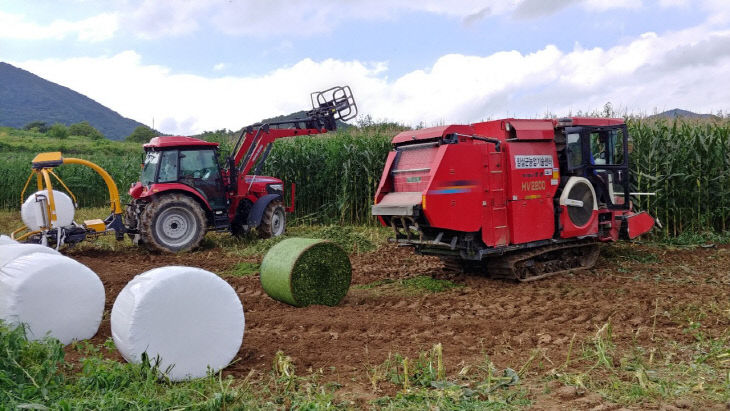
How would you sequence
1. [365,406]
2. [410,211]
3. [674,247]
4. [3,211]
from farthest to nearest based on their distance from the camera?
[3,211] < [674,247] < [410,211] < [365,406]

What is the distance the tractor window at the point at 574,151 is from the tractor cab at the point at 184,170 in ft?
23.6

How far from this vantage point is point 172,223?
12.2 metres

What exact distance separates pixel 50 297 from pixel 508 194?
5.88 meters

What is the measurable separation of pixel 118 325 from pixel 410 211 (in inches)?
171

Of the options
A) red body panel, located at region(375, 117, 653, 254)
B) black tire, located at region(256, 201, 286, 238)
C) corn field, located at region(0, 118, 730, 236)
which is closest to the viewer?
red body panel, located at region(375, 117, 653, 254)

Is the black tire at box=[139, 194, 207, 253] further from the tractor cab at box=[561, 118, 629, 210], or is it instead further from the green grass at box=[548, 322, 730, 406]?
the green grass at box=[548, 322, 730, 406]

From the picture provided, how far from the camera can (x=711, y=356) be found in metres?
4.88

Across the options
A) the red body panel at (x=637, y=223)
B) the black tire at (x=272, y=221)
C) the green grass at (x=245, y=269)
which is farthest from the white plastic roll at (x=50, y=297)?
the red body panel at (x=637, y=223)

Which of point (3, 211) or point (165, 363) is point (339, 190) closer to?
point (165, 363)

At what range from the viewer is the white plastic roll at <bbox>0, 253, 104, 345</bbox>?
4.91 meters

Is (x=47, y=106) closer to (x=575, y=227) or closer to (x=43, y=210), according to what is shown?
(x=43, y=210)

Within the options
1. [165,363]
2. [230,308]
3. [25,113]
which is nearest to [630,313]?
[230,308]

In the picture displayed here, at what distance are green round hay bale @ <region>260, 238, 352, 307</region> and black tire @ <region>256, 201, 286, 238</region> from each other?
598 centimetres

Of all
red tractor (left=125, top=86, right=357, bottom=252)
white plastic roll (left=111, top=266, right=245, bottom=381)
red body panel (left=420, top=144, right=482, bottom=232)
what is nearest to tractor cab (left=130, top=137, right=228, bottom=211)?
red tractor (left=125, top=86, right=357, bottom=252)
